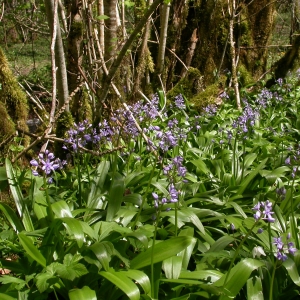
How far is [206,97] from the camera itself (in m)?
6.42

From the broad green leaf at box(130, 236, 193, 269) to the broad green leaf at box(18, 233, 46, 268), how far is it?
1.54ft

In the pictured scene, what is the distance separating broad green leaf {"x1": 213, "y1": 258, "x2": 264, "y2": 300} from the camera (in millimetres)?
1977

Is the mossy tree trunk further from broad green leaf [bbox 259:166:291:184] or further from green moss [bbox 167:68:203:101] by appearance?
broad green leaf [bbox 259:166:291:184]

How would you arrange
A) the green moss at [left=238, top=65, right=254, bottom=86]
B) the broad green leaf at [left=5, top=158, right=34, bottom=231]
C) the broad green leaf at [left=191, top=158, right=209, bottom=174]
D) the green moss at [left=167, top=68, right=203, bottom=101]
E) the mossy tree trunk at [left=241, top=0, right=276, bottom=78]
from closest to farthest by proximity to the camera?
1. the broad green leaf at [left=5, top=158, right=34, bottom=231]
2. the broad green leaf at [left=191, top=158, right=209, bottom=174]
3. the green moss at [left=167, top=68, right=203, bottom=101]
4. the green moss at [left=238, top=65, right=254, bottom=86]
5. the mossy tree trunk at [left=241, top=0, right=276, bottom=78]

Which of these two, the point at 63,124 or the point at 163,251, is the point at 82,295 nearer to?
the point at 163,251

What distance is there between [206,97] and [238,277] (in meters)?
4.66

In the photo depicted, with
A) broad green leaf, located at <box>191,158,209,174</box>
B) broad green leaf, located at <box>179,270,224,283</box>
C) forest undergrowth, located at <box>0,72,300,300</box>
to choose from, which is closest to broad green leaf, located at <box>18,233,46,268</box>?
forest undergrowth, located at <box>0,72,300,300</box>

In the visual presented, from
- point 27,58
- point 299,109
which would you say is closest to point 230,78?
point 299,109

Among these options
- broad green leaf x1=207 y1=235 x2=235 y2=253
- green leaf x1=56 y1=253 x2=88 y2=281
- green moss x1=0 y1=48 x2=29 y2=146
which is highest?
green moss x1=0 y1=48 x2=29 y2=146

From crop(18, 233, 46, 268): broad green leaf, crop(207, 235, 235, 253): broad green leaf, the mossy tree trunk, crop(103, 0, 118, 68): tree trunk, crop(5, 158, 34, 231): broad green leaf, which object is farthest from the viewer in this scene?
the mossy tree trunk

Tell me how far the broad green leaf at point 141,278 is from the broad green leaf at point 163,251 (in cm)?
10

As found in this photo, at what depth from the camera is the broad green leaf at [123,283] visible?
73.2 inches

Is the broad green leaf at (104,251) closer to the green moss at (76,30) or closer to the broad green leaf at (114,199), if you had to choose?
the broad green leaf at (114,199)

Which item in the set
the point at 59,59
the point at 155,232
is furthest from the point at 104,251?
the point at 59,59
